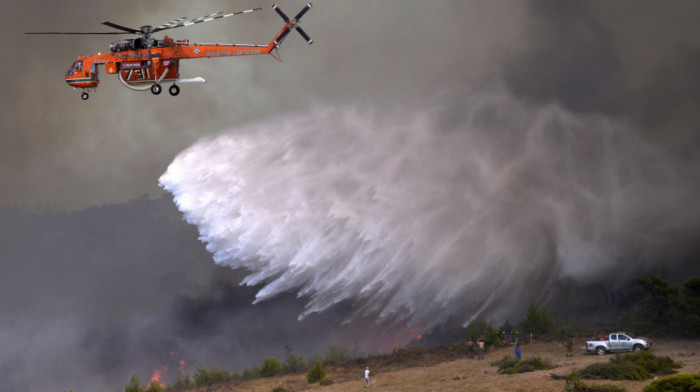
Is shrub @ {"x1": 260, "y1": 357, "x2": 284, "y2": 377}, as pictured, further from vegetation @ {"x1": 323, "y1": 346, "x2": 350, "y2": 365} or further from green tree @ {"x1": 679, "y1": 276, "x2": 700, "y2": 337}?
green tree @ {"x1": 679, "y1": 276, "x2": 700, "y2": 337}

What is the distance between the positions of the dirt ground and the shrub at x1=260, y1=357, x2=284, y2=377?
2.27 metres

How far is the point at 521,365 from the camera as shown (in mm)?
45031

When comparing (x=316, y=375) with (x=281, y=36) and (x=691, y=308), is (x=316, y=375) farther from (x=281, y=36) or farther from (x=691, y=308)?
(x=691, y=308)

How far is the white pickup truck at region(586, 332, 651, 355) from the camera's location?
46.2 metres

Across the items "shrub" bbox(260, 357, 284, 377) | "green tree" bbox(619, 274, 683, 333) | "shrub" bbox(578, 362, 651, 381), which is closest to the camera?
"shrub" bbox(578, 362, 651, 381)

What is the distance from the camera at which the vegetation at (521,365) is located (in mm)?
44438

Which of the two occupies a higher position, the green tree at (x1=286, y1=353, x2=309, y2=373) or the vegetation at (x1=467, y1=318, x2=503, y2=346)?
the vegetation at (x1=467, y1=318, x2=503, y2=346)

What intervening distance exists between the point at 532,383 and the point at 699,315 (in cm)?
2148

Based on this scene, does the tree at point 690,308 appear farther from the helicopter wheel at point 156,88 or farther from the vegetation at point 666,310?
the helicopter wheel at point 156,88

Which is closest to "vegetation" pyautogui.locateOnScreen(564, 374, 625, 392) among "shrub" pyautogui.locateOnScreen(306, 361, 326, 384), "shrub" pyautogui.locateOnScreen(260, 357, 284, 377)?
"shrub" pyautogui.locateOnScreen(306, 361, 326, 384)

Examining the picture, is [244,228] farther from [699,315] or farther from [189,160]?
[699,315]

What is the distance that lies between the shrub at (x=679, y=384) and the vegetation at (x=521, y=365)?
50.4ft

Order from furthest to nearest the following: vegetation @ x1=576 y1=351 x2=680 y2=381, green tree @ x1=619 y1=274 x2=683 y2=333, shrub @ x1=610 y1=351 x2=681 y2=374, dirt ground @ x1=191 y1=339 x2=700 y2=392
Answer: green tree @ x1=619 y1=274 x2=683 y2=333
dirt ground @ x1=191 y1=339 x2=700 y2=392
shrub @ x1=610 y1=351 x2=681 y2=374
vegetation @ x1=576 y1=351 x2=680 y2=381

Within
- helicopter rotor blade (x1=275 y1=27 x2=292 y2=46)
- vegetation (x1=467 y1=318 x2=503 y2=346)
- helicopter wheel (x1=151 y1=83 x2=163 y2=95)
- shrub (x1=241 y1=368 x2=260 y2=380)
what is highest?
helicopter rotor blade (x1=275 y1=27 x2=292 y2=46)
